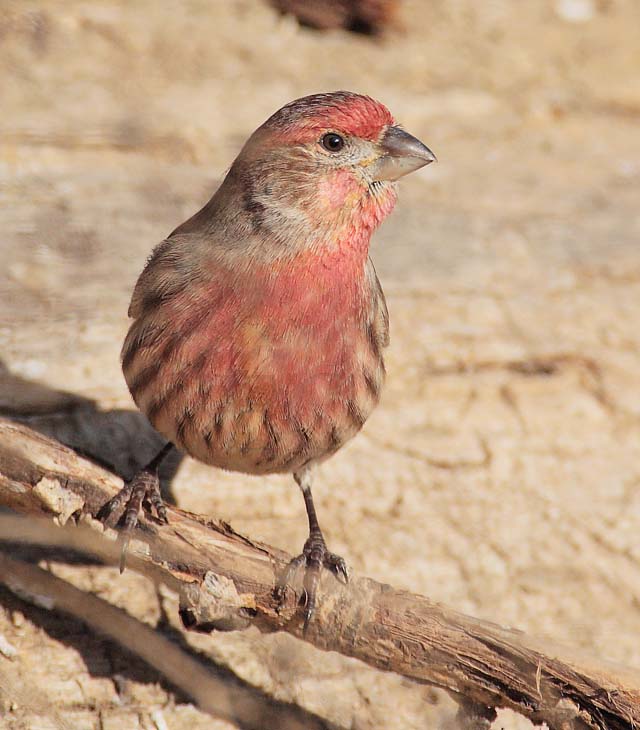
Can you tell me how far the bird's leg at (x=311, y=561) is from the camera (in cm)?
360

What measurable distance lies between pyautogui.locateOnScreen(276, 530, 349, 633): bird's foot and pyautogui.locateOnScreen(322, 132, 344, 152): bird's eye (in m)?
1.47

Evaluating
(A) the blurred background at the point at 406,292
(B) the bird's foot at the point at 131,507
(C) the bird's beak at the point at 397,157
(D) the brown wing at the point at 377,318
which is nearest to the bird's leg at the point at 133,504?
(B) the bird's foot at the point at 131,507

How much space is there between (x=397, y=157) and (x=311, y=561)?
1519 millimetres

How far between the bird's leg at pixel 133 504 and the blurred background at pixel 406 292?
0.41 metres

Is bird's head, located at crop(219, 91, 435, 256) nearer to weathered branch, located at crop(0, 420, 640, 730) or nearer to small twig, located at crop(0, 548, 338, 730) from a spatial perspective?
weathered branch, located at crop(0, 420, 640, 730)

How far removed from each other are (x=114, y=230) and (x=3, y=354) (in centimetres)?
142

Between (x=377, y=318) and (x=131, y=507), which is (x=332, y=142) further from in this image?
(x=131, y=507)

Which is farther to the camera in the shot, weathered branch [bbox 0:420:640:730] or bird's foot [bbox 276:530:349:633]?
bird's foot [bbox 276:530:349:633]

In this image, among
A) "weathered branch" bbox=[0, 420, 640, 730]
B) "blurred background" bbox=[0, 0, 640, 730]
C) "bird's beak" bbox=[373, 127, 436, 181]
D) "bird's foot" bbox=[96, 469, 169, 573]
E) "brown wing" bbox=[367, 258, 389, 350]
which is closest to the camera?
"weathered branch" bbox=[0, 420, 640, 730]

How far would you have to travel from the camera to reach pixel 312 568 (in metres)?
3.85

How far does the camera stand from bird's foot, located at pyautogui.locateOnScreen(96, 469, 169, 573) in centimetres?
359

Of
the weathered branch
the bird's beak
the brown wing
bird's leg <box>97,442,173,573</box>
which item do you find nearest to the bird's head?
the bird's beak

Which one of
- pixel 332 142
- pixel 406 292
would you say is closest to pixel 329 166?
pixel 332 142

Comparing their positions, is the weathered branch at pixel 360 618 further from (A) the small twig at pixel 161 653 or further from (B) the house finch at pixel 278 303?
(A) the small twig at pixel 161 653
